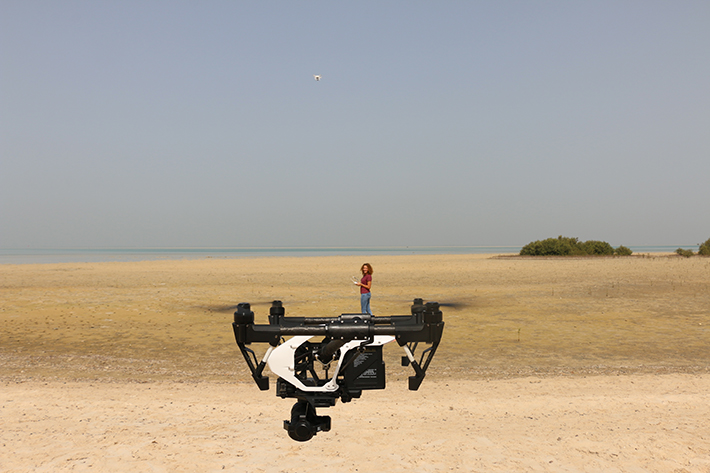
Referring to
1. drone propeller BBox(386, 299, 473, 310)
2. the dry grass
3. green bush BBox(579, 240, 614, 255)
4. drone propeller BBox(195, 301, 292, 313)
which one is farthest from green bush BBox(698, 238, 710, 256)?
drone propeller BBox(195, 301, 292, 313)

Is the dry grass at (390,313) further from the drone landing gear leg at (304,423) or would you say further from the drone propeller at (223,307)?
the drone landing gear leg at (304,423)

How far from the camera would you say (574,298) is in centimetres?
2128

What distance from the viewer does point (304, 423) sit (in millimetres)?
2439

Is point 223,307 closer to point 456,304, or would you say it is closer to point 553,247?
point 456,304

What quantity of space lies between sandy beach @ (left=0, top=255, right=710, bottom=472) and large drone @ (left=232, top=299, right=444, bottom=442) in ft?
9.95

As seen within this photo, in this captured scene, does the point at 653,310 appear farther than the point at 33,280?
No

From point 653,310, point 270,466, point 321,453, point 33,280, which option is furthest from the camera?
point 33,280

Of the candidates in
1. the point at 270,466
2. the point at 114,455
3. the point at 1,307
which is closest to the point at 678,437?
the point at 270,466

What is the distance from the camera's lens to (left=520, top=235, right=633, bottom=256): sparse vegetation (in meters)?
59.2

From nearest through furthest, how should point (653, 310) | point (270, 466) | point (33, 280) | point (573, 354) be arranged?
point (270, 466) < point (573, 354) < point (653, 310) < point (33, 280)

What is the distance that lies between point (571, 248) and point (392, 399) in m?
58.9

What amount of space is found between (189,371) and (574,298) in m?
17.6

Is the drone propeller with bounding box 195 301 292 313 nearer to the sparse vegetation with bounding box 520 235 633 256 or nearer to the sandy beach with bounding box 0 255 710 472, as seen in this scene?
the sandy beach with bounding box 0 255 710 472

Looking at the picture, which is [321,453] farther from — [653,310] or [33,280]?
[33,280]
